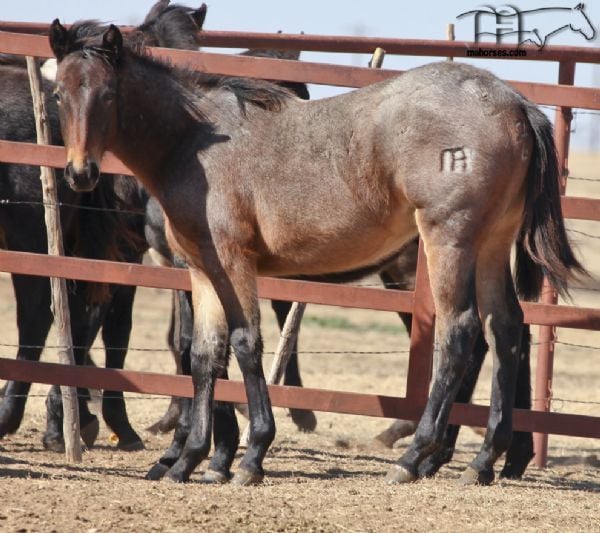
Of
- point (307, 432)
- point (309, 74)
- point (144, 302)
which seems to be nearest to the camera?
point (309, 74)

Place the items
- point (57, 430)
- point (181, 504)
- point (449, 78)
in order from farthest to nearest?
point (57, 430) < point (449, 78) < point (181, 504)

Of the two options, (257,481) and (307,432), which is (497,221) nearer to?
(257,481)

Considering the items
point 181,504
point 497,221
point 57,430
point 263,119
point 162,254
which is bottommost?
point 57,430

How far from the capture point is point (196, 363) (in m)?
5.62

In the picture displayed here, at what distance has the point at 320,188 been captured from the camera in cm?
547

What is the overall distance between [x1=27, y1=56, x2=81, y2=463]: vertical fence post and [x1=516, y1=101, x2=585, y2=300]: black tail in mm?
2716

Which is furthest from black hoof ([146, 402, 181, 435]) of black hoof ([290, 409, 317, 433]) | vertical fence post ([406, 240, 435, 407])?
vertical fence post ([406, 240, 435, 407])

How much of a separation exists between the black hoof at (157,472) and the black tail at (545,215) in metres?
2.27

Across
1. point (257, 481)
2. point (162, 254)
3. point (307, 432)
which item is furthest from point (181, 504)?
point (307, 432)

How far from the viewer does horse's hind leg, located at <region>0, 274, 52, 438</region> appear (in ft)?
22.3

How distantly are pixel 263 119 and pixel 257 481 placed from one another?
1.90m

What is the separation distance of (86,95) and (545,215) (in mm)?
2415

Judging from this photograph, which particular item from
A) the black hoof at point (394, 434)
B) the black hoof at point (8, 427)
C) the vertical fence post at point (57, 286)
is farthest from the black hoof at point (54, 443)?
the black hoof at point (394, 434)

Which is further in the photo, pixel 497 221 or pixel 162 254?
pixel 162 254
